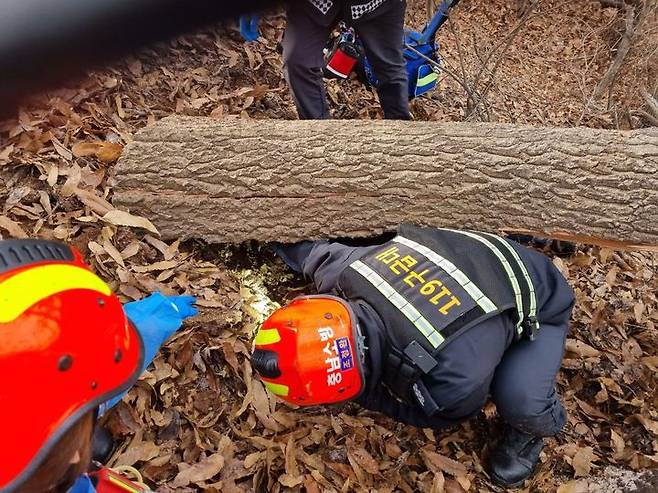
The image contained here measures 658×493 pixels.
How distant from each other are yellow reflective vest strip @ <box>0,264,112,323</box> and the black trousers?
2386 millimetres

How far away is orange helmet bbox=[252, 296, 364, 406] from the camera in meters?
2.16

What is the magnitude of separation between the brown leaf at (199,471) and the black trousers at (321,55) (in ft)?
7.69

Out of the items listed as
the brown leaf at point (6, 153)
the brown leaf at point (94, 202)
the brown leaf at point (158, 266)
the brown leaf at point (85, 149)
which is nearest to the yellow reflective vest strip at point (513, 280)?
the brown leaf at point (158, 266)

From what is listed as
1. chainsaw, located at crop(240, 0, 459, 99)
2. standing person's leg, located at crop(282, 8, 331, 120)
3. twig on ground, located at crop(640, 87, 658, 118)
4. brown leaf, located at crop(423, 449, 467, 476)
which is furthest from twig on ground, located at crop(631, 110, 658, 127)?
brown leaf, located at crop(423, 449, 467, 476)

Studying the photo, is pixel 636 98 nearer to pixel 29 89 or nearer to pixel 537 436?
pixel 537 436

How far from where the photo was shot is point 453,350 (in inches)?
92.7

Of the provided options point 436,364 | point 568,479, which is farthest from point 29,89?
point 568,479

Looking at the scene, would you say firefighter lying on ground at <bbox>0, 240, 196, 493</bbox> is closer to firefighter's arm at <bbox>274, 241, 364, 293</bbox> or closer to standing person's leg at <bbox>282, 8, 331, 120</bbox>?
firefighter's arm at <bbox>274, 241, 364, 293</bbox>

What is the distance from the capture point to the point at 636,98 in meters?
6.90

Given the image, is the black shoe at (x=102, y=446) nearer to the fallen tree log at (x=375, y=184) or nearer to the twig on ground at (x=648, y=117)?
the fallen tree log at (x=375, y=184)

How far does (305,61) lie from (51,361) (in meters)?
2.71

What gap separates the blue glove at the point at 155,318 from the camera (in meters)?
2.22

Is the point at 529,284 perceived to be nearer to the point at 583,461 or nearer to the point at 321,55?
the point at 583,461

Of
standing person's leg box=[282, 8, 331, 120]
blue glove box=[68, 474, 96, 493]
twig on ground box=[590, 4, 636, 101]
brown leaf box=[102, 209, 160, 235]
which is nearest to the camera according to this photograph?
blue glove box=[68, 474, 96, 493]
